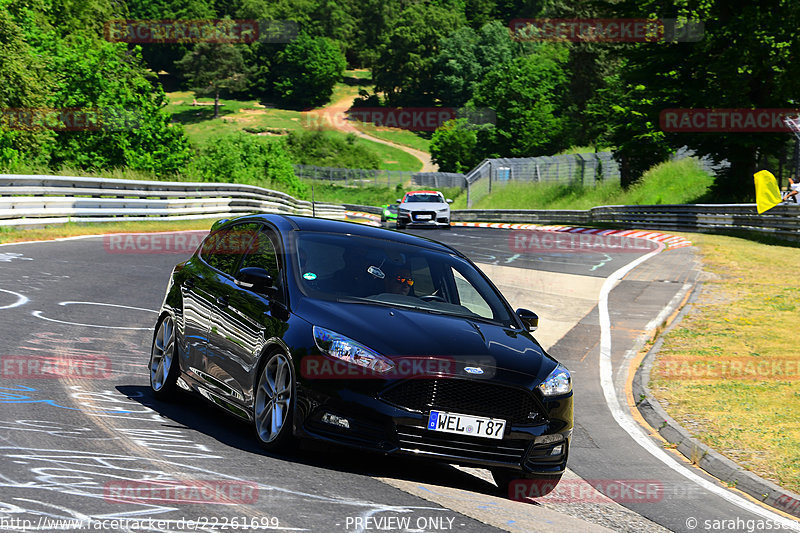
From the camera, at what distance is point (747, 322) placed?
16.3 meters

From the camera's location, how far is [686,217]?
40.3m

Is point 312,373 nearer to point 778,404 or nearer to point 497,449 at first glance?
point 497,449

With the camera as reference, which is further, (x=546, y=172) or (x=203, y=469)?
(x=546, y=172)

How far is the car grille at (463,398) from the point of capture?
6.16 metres

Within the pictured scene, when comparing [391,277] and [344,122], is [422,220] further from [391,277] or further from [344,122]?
[344,122]

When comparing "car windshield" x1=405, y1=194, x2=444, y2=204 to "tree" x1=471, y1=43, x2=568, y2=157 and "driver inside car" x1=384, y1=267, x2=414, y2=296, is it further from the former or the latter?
"tree" x1=471, y1=43, x2=568, y2=157

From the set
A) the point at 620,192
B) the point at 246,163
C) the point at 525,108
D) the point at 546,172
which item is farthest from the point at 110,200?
the point at 525,108

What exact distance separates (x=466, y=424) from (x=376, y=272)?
1639 mm

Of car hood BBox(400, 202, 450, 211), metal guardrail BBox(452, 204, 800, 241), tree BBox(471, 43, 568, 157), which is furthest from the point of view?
tree BBox(471, 43, 568, 157)

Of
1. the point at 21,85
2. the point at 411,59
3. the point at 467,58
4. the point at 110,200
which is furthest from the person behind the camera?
the point at 411,59

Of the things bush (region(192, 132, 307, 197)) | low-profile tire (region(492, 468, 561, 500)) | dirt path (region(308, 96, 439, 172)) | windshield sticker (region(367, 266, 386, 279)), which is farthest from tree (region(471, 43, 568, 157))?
low-profile tire (region(492, 468, 561, 500))

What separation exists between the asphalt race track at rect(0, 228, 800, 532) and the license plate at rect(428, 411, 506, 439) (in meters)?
0.40

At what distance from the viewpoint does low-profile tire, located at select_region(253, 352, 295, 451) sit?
250 inches

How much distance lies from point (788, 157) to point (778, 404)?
37425 mm
